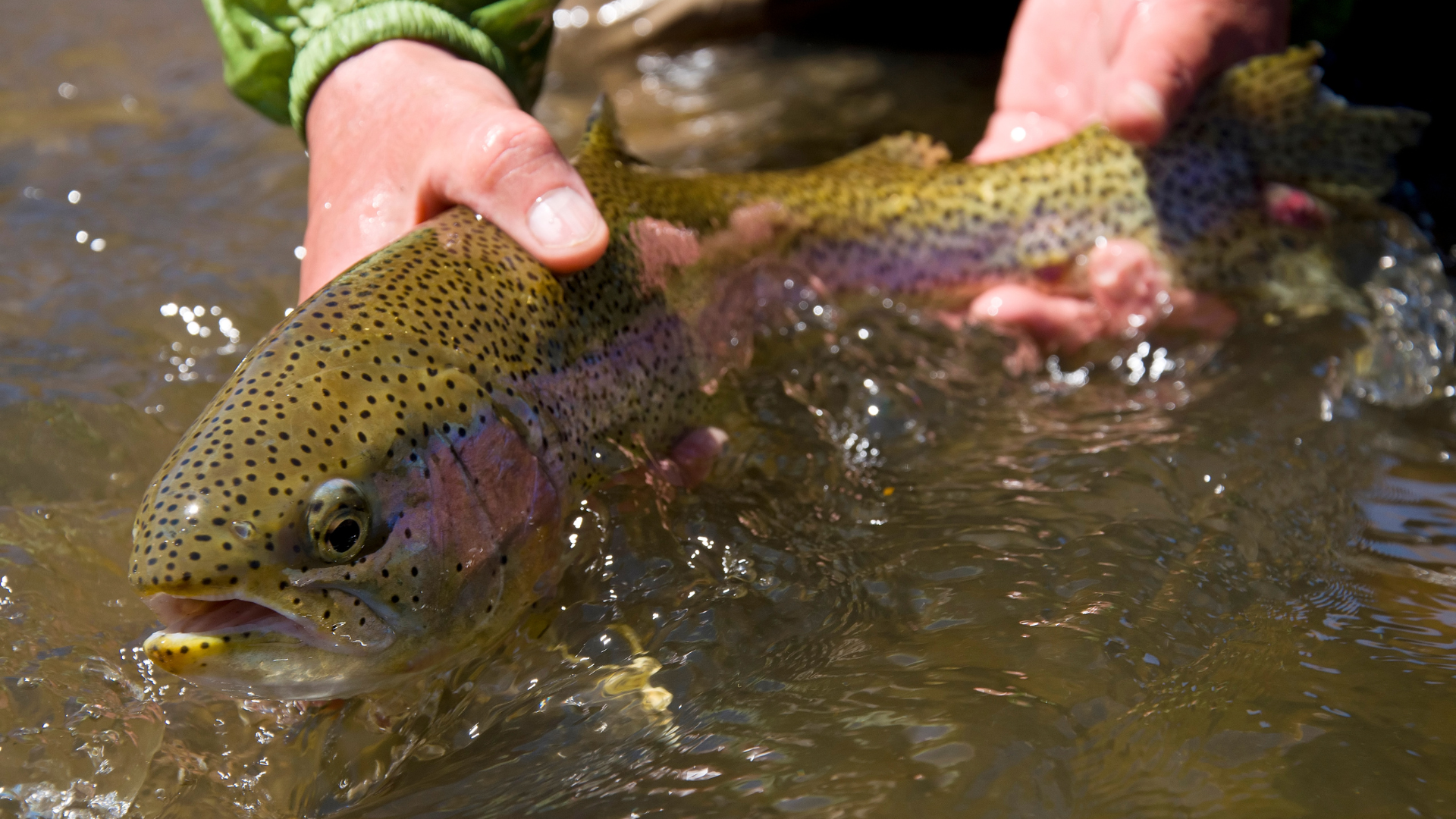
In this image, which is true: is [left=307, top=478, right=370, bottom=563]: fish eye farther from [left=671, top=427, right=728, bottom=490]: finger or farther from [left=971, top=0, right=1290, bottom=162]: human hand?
[left=971, top=0, right=1290, bottom=162]: human hand

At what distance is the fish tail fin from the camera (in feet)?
12.1

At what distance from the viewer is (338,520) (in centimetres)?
197

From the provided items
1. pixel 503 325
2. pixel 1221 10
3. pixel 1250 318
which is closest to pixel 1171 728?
pixel 503 325

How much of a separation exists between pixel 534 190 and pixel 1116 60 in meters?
2.48

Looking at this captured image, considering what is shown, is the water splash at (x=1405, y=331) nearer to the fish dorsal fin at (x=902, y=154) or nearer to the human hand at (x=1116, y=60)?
the human hand at (x=1116, y=60)

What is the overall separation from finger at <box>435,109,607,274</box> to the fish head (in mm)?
461

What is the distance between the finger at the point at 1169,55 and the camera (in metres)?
3.61

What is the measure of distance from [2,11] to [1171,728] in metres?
8.02

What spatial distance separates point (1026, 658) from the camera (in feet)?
7.45

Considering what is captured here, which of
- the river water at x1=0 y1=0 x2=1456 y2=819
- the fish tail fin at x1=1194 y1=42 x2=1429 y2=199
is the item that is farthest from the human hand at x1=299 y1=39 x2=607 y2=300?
the fish tail fin at x1=1194 y1=42 x2=1429 y2=199

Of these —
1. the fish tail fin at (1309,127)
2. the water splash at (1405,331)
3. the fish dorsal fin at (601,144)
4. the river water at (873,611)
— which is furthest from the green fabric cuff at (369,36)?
the water splash at (1405,331)

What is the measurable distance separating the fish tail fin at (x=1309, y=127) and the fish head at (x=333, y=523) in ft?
9.86

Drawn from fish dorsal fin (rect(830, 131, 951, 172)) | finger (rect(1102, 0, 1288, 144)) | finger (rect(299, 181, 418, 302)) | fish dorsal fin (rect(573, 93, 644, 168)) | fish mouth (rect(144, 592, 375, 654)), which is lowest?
fish mouth (rect(144, 592, 375, 654))

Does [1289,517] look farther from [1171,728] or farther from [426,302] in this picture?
[426,302]
